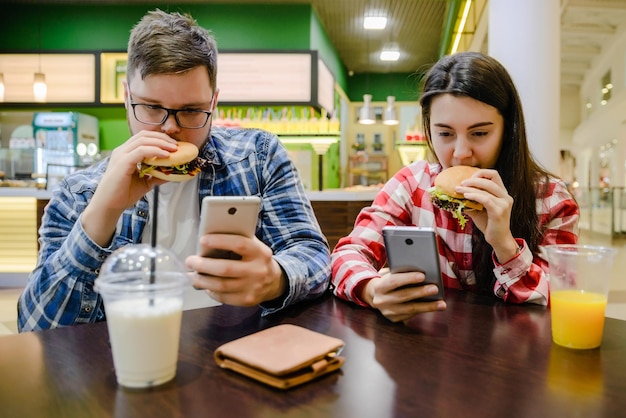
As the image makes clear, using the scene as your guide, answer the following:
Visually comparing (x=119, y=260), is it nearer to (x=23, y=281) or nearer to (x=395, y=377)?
(x=395, y=377)

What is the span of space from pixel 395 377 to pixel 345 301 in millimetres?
545

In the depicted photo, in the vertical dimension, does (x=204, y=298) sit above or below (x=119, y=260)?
below

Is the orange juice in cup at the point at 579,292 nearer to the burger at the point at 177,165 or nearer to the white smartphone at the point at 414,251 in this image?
the white smartphone at the point at 414,251

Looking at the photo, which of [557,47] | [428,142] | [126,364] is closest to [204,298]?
[126,364]

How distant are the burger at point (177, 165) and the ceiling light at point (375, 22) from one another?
735 centimetres

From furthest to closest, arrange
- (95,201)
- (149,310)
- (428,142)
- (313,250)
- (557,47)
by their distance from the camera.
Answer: (557,47)
(428,142)
(313,250)
(95,201)
(149,310)

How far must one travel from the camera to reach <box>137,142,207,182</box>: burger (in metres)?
1.30

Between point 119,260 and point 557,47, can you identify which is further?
point 557,47

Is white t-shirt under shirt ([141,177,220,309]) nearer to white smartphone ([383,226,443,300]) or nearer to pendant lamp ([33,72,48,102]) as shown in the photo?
white smartphone ([383,226,443,300])

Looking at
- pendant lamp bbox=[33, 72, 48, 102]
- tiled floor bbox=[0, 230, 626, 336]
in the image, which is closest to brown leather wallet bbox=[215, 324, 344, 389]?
tiled floor bbox=[0, 230, 626, 336]

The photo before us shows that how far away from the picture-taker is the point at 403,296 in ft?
3.56

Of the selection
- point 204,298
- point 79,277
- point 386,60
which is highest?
point 386,60

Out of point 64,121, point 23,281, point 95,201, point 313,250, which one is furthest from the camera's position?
point 64,121

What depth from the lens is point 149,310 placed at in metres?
0.76
